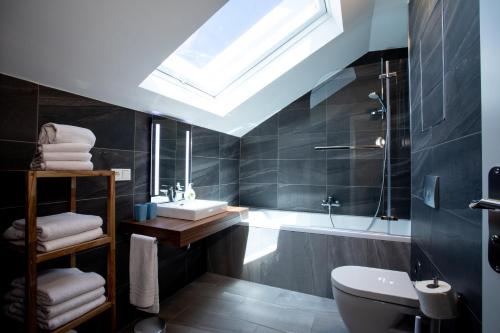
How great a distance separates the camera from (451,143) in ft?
3.64

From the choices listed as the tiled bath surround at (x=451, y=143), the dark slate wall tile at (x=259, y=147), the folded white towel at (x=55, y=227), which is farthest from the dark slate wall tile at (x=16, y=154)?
the dark slate wall tile at (x=259, y=147)

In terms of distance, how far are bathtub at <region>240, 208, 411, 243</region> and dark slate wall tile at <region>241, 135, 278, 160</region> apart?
75cm

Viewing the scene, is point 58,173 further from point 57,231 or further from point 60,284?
point 60,284

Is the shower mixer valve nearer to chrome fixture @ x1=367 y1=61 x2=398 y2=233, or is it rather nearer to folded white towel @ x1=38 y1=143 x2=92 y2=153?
chrome fixture @ x1=367 y1=61 x2=398 y2=233

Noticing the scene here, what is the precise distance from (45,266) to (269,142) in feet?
8.40

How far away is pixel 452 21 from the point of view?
1.09 metres

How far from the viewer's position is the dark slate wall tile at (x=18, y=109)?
48.8 inches

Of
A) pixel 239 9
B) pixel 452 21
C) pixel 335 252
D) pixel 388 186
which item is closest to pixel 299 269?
pixel 335 252

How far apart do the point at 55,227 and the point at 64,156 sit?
→ 1.13ft

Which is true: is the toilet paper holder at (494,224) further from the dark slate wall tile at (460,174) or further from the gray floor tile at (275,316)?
the gray floor tile at (275,316)

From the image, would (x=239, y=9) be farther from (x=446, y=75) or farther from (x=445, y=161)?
(x=445, y=161)

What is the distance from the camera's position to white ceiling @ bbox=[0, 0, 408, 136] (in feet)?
3.71

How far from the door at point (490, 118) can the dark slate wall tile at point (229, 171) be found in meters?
2.53

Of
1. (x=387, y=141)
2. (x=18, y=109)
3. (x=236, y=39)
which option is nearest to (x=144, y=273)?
(x=18, y=109)
